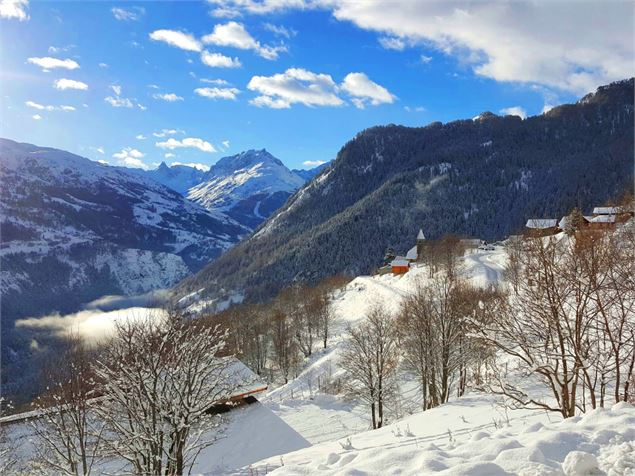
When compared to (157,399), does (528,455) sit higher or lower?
higher

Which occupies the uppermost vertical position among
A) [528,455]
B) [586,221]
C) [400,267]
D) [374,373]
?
[586,221]

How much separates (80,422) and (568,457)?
19.5m

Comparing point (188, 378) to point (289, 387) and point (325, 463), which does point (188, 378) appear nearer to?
point (325, 463)

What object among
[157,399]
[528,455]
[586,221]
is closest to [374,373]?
[157,399]

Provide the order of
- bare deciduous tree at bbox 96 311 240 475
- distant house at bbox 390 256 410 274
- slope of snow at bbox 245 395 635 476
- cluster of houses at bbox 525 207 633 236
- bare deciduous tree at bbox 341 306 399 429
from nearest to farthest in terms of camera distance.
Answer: slope of snow at bbox 245 395 635 476, bare deciduous tree at bbox 96 311 240 475, bare deciduous tree at bbox 341 306 399 429, cluster of houses at bbox 525 207 633 236, distant house at bbox 390 256 410 274

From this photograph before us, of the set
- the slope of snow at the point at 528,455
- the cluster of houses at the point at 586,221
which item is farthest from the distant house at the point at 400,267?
the slope of snow at the point at 528,455

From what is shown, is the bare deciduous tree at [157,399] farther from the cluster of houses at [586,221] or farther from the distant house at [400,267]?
the distant house at [400,267]

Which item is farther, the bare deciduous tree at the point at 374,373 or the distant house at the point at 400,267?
the distant house at the point at 400,267

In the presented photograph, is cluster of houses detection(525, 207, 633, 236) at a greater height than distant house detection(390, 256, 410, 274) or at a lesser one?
greater

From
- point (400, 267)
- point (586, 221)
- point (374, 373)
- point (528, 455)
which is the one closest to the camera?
point (528, 455)

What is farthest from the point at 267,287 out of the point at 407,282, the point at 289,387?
the point at 289,387

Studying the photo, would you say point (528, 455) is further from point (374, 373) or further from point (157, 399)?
point (374, 373)

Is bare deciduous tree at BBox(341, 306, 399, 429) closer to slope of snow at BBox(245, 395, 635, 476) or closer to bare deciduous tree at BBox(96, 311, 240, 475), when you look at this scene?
bare deciduous tree at BBox(96, 311, 240, 475)

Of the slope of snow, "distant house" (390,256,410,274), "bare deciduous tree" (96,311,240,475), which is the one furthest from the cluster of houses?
"bare deciduous tree" (96,311,240,475)
